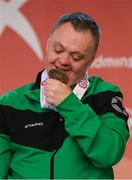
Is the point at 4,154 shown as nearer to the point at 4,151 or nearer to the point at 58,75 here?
the point at 4,151

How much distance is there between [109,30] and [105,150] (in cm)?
139

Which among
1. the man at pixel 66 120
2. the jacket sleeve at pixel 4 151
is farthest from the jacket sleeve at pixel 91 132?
the jacket sleeve at pixel 4 151

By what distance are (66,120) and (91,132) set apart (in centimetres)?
6

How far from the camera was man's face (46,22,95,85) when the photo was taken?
93 cm

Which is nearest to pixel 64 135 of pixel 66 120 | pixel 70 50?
pixel 66 120

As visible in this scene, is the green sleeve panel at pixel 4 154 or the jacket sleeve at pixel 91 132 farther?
the green sleeve panel at pixel 4 154

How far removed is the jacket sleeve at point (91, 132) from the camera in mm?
860

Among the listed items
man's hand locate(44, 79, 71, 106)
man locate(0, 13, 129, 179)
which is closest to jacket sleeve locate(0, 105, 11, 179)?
man locate(0, 13, 129, 179)

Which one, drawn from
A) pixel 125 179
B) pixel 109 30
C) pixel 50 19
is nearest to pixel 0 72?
pixel 50 19

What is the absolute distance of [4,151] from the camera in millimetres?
967

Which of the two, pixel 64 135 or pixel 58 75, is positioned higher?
pixel 58 75

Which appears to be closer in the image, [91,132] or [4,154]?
[91,132]

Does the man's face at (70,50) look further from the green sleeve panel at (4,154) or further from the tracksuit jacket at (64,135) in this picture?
the green sleeve panel at (4,154)

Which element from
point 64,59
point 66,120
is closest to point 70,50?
point 64,59
